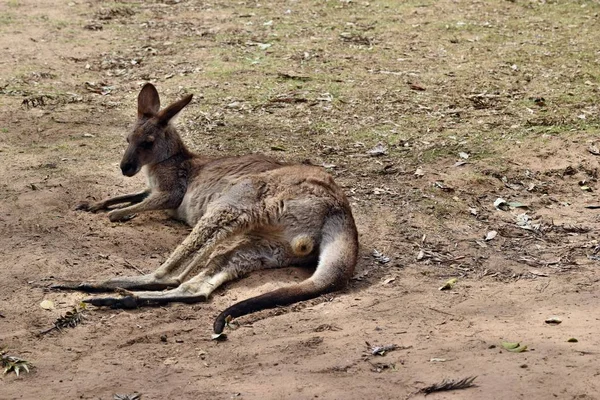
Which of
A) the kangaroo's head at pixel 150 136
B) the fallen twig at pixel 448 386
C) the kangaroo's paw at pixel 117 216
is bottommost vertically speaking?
the fallen twig at pixel 448 386

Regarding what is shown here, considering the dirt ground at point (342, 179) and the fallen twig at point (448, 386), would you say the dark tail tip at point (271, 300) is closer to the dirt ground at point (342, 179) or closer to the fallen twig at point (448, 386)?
the dirt ground at point (342, 179)

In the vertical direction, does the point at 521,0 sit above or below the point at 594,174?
above

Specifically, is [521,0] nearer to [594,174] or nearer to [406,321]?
[594,174]

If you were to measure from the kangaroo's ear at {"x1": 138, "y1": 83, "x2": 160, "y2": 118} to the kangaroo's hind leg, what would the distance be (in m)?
1.48

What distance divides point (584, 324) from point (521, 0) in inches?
294

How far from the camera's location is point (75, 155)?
23.1 ft

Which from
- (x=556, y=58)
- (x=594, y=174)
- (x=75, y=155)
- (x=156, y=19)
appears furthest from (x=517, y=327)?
(x=156, y=19)

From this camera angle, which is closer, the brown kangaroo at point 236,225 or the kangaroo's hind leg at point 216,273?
the kangaroo's hind leg at point 216,273

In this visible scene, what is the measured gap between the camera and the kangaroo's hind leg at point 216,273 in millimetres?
5059

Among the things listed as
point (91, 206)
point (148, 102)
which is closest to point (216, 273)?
point (91, 206)

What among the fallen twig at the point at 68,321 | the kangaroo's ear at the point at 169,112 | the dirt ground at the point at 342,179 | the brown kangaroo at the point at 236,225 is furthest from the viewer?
the kangaroo's ear at the point at 169,112

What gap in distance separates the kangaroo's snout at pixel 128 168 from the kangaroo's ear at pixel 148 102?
43 cm

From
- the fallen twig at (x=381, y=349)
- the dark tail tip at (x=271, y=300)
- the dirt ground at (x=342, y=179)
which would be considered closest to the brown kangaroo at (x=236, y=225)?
the dark tail tip at (x=271, y=300)

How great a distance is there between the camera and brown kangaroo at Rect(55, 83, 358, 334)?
17.0ft
